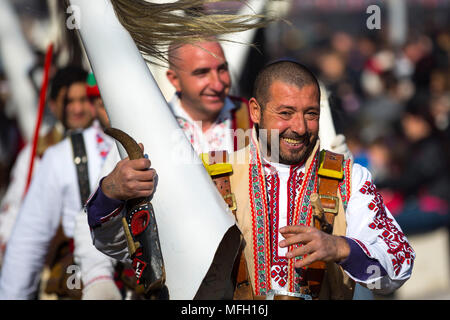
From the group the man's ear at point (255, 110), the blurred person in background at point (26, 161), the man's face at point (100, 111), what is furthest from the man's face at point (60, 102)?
the man's ear at point (255, 110)

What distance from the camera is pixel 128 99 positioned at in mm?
2107

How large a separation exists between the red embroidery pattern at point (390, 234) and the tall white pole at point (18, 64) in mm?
4543

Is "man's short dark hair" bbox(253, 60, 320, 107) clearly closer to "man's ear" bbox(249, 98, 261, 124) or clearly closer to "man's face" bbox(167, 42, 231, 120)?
"man's ear" bbox(249, 98, 261, 124)

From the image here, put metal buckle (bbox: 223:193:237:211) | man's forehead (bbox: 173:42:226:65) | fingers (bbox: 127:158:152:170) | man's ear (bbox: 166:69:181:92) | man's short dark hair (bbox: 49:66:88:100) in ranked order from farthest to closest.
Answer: man's short dark hair (bbox: 49:66:88:100), man's ear (bbox: 166:69:181:92), man's forehead (bbox: 173:42:226:65), metal buckle (bbox: 223:193:237:211), fingers (bbox: 127:158:152:170)

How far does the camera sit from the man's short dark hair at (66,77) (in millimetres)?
4078

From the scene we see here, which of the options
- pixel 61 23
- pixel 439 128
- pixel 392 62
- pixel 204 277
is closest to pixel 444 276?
pixel 439 128

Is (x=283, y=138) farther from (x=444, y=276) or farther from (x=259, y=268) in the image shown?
(x=444, y=276)

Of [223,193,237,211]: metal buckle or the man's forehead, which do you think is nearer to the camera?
[223,193,237,211]: metal buckle

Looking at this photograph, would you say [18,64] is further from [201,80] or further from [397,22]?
[397,22]

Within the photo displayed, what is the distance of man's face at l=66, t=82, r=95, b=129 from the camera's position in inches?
164

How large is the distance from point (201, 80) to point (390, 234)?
1249mm

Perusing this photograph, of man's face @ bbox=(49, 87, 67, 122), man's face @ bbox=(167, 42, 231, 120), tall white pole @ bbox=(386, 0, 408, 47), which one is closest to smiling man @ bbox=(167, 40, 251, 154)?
man's face @ bbox=(167, 42, 231, 120)

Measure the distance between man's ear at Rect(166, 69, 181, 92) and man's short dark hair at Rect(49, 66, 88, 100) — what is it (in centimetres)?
103
